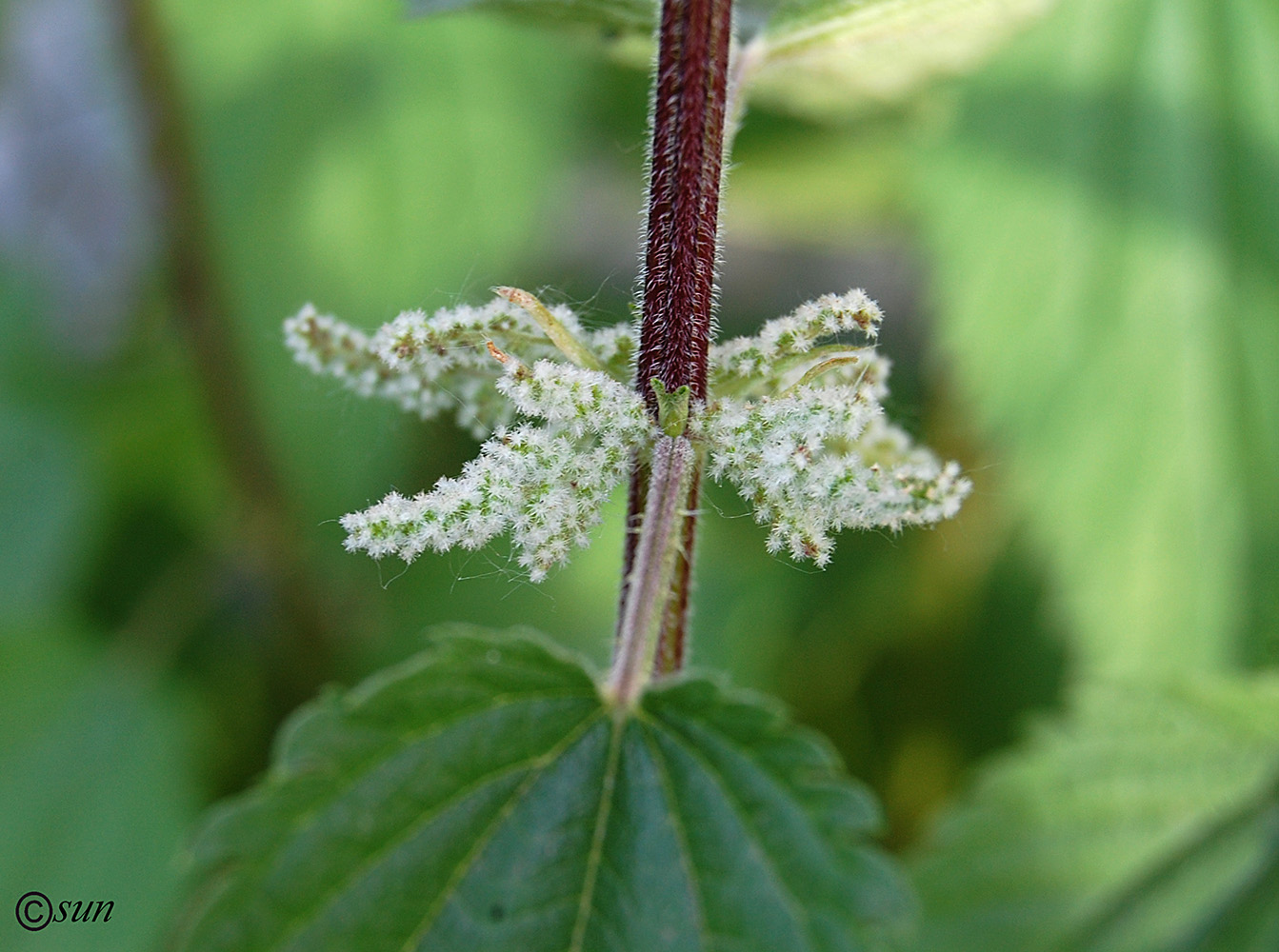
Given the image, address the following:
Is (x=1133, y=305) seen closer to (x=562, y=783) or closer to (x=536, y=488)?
(x=562, y=783)

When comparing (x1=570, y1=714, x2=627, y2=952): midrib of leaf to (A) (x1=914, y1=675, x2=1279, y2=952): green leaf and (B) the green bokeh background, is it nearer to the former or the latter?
(B) the green bokeh background

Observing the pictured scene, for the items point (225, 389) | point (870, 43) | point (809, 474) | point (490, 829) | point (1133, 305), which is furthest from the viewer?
point (225, 389)

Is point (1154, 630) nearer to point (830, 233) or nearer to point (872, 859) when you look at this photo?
point (872, 859)

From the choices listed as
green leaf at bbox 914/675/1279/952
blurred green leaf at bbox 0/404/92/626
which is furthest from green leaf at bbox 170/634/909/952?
blurred green leaf at bbox 0/404/92/626

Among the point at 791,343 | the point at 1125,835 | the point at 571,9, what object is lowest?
the point at 1125,835

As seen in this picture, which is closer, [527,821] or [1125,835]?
[527,821]

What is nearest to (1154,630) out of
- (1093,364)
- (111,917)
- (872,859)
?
(1093,364)

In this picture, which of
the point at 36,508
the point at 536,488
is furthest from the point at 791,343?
the point at 36,508
